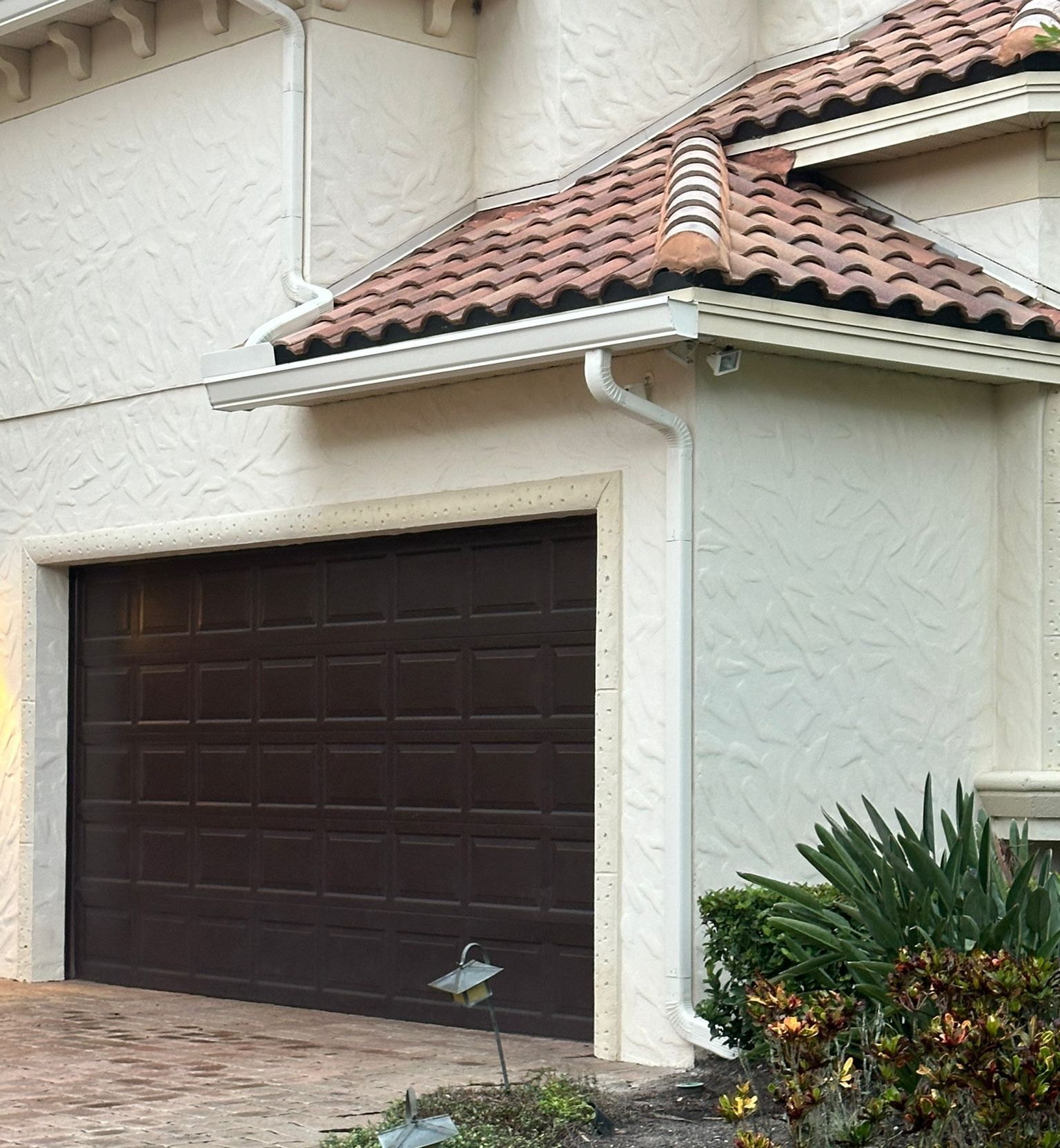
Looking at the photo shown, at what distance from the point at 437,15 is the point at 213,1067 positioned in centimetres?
612

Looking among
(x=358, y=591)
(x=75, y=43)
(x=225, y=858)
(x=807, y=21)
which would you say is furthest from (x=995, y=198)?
(x=75, y=43)

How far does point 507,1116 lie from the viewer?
24.8 ft

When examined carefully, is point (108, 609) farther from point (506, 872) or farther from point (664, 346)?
point (664, 346)

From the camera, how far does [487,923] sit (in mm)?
10156

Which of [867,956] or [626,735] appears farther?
[626,735]

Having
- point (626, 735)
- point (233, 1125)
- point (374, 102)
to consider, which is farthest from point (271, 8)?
point (233, 1125)

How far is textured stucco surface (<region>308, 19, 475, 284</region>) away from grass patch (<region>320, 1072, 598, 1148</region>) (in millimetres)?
5047

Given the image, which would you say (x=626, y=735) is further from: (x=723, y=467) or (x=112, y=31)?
(x=112, y=31)

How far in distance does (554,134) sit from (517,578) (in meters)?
2.82

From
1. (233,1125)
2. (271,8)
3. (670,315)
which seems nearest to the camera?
(233,1125)

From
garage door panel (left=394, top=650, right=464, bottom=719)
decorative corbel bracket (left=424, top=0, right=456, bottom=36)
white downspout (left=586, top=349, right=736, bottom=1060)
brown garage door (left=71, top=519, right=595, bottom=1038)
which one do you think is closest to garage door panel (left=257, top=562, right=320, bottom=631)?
brown garage door (left=71, top=519, right=595, bottom=1038)

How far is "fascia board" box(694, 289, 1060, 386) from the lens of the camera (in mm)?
8742

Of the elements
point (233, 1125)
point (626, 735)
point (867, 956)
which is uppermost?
point (626, 735)

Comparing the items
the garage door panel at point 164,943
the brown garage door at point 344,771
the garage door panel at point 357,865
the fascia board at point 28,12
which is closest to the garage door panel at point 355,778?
the brown garage door at point 344,771
